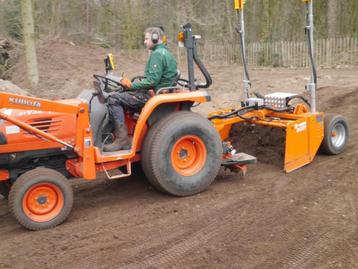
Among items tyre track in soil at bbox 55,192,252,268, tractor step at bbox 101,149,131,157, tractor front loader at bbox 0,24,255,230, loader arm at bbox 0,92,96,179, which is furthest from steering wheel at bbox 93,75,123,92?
tyre track in soil at bbox 55,192,252,268

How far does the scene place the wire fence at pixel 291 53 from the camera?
54.2ft

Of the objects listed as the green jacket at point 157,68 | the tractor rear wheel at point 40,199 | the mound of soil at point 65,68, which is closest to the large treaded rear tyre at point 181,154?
the green jacket at point 157,68

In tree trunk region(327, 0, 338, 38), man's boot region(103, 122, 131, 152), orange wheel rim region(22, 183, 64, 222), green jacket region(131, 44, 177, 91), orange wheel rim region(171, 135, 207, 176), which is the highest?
tree trunk region(327, 0, 338, 38)

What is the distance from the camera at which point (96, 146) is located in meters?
4.78

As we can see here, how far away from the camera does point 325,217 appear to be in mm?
4301

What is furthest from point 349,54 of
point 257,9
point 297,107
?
point 297,107

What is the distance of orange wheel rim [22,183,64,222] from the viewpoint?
4188 mm

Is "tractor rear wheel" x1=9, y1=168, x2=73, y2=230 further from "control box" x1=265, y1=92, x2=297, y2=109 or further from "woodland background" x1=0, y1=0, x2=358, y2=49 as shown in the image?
"woodland background" x1=0, y1=0, x2=358, y2=49

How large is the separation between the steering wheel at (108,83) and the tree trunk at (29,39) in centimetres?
876

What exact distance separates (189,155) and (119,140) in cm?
82

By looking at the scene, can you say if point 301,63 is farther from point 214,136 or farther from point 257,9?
point 214,136

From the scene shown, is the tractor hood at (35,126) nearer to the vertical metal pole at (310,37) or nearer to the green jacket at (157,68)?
the green jacket at (157,68)

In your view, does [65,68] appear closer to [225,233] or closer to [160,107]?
[160,107]

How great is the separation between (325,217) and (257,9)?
17.7 meters
